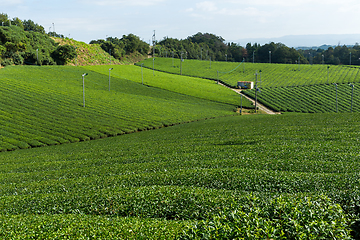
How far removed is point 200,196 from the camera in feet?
53.7

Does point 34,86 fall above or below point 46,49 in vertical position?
below

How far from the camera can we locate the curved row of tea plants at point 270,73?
149 meters

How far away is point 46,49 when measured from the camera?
13988 centimetres

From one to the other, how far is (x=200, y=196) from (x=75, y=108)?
6587 centimetres

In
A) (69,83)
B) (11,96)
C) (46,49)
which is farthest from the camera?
(46,49)

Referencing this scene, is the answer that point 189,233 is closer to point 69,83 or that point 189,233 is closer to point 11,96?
point 11,96

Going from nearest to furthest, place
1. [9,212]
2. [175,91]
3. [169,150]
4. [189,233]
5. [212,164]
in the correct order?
[189,233], [9,212], [212,164], [169,150], [175,91]

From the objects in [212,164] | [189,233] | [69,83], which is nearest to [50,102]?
[69,83]

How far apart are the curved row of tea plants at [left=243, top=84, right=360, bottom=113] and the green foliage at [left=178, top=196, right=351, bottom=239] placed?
309 ft

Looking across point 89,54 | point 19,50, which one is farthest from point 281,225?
point 89,54

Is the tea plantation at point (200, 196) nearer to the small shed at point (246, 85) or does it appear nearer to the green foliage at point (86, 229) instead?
the green foliage at point (86, 229)

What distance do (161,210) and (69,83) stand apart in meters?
94.2

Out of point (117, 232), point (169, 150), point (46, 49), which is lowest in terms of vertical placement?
point (169, 150)

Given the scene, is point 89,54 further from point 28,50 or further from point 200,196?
point 200,196
